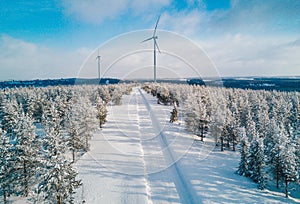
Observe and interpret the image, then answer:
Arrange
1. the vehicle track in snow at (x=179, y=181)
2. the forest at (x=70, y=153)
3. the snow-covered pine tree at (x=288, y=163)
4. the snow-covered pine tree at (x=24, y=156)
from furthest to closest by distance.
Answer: the snow-covered pine tree at (x=288, y=163), the snow-covered pine tree at (x=24, y=156), the vehicle track in snow at (x=179, y=181), the forest at (x=70, y=153)

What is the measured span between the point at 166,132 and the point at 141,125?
948 centimetres

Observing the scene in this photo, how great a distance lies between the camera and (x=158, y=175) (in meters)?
25.0

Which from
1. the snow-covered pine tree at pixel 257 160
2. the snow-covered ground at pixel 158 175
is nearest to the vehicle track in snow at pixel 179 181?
the snow-covered ground at pixel 158 175

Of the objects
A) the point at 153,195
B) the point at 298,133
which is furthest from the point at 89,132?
the point at 298,133

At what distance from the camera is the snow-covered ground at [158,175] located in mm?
21234

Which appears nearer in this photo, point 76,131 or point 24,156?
point 24,156

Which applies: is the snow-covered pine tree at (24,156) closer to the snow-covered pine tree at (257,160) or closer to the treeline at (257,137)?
the snow-covered pine tree at (257,160)

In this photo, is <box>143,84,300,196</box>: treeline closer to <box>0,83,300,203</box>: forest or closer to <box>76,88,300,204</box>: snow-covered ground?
<box>0,83,300,203</box>: forest

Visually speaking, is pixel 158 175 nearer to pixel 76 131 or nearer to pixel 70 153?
pixel 76 131

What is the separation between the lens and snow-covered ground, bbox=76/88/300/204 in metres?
21.2

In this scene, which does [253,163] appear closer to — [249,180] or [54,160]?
[249,180]

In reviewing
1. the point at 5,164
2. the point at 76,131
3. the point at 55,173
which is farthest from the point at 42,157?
the point at 76,131

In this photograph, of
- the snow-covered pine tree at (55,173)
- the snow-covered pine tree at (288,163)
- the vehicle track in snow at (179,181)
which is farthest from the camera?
the snow-covered pine tree at (288,163)

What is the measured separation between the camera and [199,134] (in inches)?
1980
